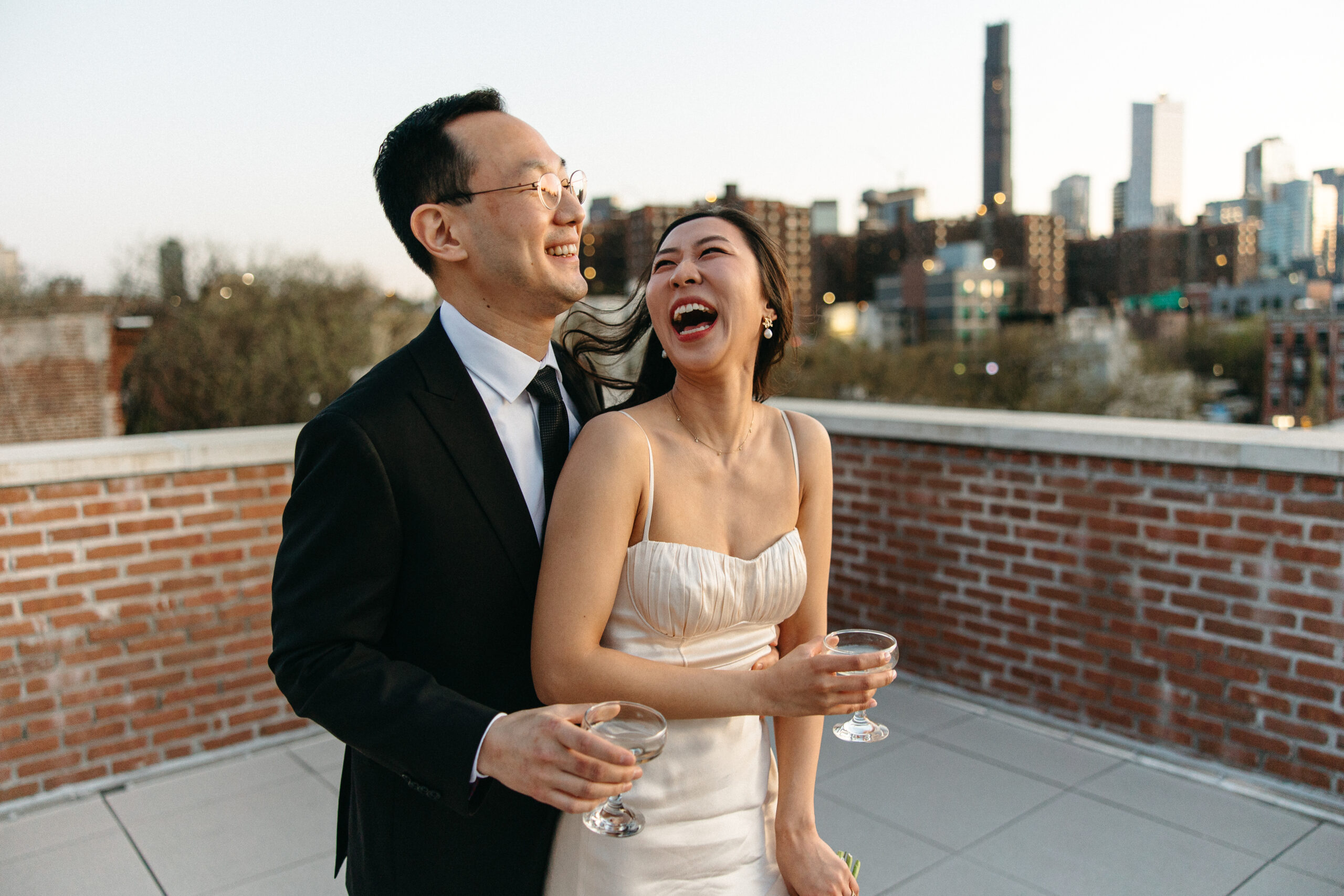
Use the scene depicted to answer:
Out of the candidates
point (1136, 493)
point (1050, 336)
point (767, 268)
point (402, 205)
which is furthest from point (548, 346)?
point (1050, 336)

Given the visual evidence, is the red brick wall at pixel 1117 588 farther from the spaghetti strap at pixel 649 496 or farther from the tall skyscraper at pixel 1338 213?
the tall skyscraper at pixel 1338 213

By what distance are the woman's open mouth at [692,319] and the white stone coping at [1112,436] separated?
212 centimetres

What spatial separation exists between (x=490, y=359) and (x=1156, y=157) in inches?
5303

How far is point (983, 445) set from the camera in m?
4.87

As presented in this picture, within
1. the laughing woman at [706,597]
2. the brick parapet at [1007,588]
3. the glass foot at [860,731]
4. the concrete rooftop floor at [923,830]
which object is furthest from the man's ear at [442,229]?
the brick parapet at [1007,588]

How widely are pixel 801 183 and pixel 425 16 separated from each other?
7882 cm

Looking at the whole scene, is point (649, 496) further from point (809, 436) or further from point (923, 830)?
point (923, 830)

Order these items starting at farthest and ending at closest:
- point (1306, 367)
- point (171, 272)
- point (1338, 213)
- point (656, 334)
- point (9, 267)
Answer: point (1338, 213), point (1306, 367), point (171, 272), point (9, 267), point (656, 334)

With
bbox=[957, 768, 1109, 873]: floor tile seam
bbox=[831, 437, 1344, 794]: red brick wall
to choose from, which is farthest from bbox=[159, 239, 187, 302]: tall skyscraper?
bbox=[957, 768, 1109, 873]: floor tile seam

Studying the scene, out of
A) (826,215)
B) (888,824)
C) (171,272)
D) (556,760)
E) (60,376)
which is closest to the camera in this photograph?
(556,760)

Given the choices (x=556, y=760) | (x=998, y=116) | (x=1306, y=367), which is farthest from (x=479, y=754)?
(x=998, y=116)

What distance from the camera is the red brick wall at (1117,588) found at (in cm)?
378

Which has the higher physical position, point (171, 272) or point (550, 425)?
point (171, 272)

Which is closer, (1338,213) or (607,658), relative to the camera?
(607,658)
